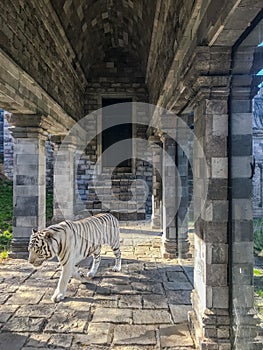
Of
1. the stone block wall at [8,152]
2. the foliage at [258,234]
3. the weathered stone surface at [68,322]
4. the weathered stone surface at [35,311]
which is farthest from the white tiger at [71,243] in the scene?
the stone block wall at [8,152]

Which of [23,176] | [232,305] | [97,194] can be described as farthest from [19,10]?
[97,194]

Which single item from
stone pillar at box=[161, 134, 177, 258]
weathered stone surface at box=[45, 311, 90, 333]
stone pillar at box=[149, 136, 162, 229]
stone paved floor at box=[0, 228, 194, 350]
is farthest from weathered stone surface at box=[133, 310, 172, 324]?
stone pillar at box=[149, 136, 162, 229]

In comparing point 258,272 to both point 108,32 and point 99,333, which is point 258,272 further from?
point 108,32

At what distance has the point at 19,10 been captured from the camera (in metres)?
4.57

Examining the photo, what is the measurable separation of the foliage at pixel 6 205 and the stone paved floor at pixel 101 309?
10.5 feet

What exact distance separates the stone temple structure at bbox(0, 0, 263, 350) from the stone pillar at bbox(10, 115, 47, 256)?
0.06 ft

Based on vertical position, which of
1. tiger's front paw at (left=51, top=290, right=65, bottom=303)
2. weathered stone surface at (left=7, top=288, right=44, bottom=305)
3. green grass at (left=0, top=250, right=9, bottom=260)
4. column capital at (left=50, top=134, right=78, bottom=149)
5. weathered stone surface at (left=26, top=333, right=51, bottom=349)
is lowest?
weathered stone surface at (left=26, top=333, right=51, bottom=349)

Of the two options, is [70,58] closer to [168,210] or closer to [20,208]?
[20,208]

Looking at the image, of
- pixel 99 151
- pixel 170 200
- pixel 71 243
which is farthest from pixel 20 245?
pixel 99 151

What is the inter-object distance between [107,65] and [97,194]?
4.42 meters

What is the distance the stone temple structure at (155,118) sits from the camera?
2.93m

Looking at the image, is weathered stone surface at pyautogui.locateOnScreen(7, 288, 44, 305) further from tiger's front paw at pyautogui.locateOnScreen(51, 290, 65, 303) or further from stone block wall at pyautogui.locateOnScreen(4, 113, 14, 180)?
stone block wall at pyautogui.locateOnScreen(4, 113, 14, 180)

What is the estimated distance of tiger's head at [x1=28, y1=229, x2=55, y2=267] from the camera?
4.02 m

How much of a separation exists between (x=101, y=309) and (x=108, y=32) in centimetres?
860
